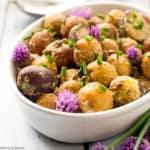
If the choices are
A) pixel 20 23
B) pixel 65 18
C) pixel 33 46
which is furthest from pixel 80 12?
pixel 20 23

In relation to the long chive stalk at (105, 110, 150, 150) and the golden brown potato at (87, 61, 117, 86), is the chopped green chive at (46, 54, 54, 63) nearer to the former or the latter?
the golden brown potato at (87, 61, 117, 86)

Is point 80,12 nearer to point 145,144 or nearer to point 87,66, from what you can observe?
point 87,66

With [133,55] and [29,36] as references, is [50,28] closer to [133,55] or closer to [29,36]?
[29,36]

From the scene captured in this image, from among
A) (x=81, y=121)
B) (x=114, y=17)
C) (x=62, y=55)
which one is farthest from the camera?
(x=114, y=17)

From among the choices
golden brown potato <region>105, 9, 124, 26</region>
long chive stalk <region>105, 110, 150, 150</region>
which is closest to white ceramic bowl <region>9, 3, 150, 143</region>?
long chive stalk <region>105, 110, 150, 150</region>

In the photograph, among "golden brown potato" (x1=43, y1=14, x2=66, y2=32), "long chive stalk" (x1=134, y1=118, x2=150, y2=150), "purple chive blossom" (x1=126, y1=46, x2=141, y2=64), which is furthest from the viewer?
"golden brown potato" (x1=43, y1=14, x2=66, y2=32)

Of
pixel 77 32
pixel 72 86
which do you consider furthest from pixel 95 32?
pixel 72 86
